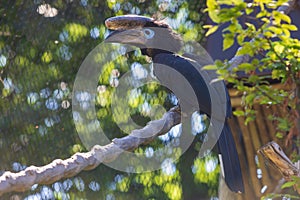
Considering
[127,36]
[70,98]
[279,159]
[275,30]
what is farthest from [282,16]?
[70,98]

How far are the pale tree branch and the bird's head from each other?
0.53 m

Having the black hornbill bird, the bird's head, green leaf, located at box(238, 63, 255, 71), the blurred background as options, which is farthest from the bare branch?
the blurred background

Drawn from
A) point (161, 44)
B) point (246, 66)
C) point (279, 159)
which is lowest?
point (279, 159)

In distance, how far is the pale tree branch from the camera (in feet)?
5.19

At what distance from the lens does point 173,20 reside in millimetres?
3303

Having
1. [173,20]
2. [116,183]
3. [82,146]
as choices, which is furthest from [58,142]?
[173,20]

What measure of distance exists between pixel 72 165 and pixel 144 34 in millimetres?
955

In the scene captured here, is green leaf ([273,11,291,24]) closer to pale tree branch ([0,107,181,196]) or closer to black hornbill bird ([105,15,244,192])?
pale tree branch ([0,107,181,196])

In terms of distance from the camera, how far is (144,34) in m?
2.56

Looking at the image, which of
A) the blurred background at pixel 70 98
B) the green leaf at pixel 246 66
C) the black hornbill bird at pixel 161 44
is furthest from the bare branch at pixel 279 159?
the blurred background at pixel 70 98

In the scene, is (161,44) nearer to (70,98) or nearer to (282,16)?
(70,98)

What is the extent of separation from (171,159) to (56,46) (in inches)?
29.5

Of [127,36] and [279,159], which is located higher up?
[127,36]

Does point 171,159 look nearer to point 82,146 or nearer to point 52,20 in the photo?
point 82,146
